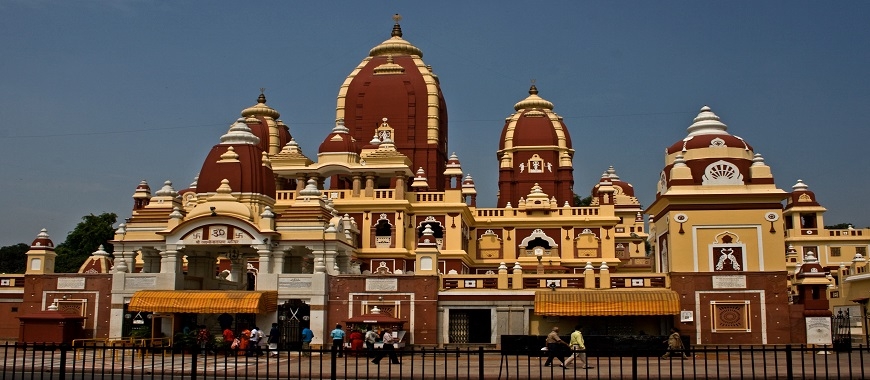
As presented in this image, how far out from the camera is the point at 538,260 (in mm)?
47406

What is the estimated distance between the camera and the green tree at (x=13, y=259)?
8581cm

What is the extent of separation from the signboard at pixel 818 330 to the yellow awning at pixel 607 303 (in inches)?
174

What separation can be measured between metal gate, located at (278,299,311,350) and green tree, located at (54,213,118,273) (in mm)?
37249

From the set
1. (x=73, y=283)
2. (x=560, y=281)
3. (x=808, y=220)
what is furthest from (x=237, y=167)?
(x=808, y=220)

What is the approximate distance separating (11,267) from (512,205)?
179ft

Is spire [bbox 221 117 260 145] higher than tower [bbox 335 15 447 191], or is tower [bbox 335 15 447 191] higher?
tower [bbox 335 15 447 191]

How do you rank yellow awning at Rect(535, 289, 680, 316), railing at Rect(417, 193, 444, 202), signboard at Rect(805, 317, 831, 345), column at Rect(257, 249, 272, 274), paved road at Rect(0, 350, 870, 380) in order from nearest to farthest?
paved road at Rect(0, 350, 870, 380) < signboard at Rect(805, 317, 831, 345) < yellow awning at Rect(535, 289, 680, 316) < column at Rect(257, 249, 272, 274) < railing at Rect(417, 193, 444, 202)

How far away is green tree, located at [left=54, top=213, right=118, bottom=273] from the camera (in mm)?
65812

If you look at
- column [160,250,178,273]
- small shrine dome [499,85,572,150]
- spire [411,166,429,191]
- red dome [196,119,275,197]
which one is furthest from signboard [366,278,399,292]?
small shrine dome [499,85,572,150]

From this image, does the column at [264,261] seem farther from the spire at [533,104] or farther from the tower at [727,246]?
the spire at [533,104]

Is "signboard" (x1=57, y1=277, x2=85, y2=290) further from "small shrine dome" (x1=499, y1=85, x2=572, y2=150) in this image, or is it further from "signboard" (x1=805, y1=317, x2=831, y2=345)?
"small shrine dome" (x1=499, y1=85, x2=572, y2=150)

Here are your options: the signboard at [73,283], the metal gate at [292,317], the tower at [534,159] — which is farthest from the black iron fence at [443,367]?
the tower at [534,159]

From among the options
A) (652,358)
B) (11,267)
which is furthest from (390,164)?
(11,267)

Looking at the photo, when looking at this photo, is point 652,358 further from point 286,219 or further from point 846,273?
point 846,273
